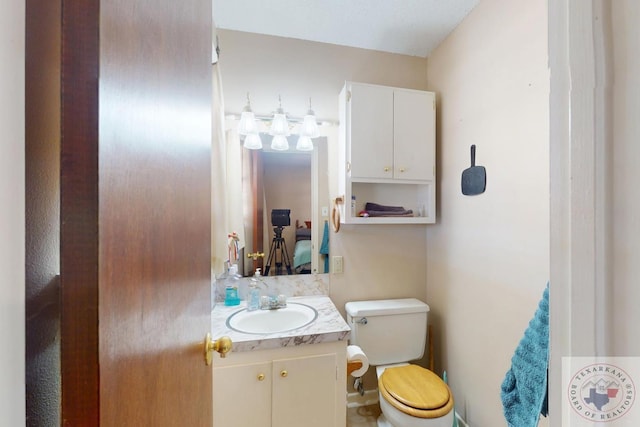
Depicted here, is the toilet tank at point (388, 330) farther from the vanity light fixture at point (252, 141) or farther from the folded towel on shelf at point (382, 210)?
the vanity light fixture at point (252, 141)

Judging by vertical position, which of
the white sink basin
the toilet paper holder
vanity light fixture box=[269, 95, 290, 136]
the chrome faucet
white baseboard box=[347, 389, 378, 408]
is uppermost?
vanity light fixture box=[269, 95, 290, 136]

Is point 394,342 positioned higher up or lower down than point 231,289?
lower down

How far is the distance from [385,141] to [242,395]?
5.00 feet

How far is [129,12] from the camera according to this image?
1.26 ft

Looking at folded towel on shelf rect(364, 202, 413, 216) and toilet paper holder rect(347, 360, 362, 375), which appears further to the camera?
folded towel on shelf rect(364, 202, 413, 216)

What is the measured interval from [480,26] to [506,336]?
1.57m

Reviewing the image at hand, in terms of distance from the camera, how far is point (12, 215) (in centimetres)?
29

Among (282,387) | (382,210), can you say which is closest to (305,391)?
(282,387)

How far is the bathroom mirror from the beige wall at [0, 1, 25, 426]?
4.62 ft

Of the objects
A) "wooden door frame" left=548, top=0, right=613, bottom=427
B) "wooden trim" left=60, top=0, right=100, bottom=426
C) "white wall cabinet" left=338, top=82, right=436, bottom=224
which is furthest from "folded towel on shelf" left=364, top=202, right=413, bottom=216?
"wooden trim" left=60, top=0, right=100, bottom=426

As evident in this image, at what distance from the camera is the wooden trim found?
293 millimetres

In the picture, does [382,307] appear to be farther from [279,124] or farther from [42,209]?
[42,209]

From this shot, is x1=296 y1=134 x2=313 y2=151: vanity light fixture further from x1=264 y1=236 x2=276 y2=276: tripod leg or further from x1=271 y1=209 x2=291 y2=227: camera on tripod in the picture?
x1=264 y1=236 x2=276 y2=276: tripod leg

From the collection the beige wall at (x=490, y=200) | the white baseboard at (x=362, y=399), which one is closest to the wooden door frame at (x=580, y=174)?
the beige wall at (x=490, y=200)
